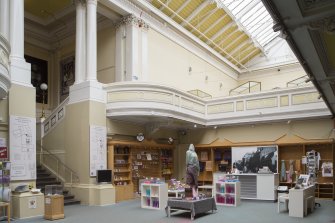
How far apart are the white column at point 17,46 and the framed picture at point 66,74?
6.71 meters

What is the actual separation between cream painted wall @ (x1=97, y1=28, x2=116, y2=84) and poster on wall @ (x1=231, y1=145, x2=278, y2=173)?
6500 mm

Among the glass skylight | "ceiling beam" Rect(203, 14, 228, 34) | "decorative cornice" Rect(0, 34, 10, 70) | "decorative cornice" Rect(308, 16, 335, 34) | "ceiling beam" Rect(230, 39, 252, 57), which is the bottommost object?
"decorative cornice" Rect(308, 16, 335, 34)

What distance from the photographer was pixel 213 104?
16.3 metres

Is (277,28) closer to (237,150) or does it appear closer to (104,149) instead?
(104,149)

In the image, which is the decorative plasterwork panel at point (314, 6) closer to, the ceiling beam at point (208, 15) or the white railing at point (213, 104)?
the white railing at point (213, 104)

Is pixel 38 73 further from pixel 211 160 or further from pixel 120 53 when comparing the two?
pixel 211 160

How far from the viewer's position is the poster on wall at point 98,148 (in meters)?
12.4

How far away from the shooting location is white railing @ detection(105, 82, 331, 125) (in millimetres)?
13055

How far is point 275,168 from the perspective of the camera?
14195 mm

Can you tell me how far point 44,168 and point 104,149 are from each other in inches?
120

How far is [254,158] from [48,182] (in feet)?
27.2

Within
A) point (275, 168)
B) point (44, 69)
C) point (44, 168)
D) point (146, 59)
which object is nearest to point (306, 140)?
point (275, 168)

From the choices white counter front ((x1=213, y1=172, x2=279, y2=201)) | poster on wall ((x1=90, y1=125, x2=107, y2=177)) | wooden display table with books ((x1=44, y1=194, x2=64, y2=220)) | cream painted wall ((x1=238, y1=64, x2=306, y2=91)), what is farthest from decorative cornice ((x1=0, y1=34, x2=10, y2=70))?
cream painted wall ((x1=238, y1=64, x2=306, y2=91))

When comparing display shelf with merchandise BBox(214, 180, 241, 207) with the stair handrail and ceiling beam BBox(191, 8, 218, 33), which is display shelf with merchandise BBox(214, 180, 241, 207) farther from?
ceiling beam BBox(191, 8, 218, 33)
